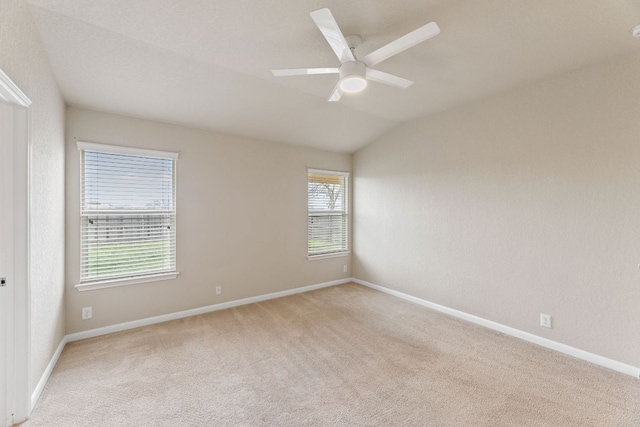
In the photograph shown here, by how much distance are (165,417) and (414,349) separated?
216 cm

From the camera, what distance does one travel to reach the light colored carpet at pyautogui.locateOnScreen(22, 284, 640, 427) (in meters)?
1.85

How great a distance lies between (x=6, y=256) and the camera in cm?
171

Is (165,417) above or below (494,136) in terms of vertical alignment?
below

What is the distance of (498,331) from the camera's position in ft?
10.3

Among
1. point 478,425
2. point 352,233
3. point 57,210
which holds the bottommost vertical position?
point 478,425

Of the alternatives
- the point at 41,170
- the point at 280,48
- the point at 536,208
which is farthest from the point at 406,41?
the point at 41,170

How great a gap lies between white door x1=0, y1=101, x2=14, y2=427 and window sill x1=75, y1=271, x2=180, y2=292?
4.19 feet

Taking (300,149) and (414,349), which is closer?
(414,349)

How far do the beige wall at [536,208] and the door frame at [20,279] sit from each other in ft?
13.1

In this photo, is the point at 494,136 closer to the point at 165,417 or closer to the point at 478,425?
the point at 478,425

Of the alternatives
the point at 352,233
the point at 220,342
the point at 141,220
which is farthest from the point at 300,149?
the point at 220,342

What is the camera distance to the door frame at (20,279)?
1.74 metres

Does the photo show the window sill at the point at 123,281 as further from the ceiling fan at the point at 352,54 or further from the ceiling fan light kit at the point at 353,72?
the ceiling fan light kit at the point at 353,72

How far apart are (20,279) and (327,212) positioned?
3760 millimetres
